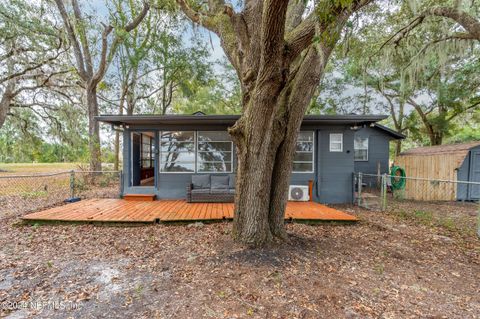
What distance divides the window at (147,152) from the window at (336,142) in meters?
7.02

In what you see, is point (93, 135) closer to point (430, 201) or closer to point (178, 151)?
point (178, 151)

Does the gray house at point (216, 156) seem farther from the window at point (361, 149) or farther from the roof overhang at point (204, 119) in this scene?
the window at point (361, 149)

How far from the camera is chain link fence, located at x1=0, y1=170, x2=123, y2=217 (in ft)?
18.7

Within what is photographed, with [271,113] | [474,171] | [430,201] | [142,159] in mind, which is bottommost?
[430,201]

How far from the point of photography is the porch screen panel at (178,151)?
6.73m

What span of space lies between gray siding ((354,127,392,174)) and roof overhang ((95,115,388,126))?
457cm

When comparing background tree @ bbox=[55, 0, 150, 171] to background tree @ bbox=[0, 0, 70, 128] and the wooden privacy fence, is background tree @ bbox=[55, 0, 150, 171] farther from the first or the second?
the wooden privacy fence

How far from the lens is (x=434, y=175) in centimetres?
800

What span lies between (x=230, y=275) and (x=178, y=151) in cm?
485

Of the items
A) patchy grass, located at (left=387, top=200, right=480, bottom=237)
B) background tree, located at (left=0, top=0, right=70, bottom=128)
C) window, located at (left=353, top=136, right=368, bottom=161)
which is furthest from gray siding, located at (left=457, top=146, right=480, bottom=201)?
background tree, located at (left=0, top=0, right=70, bottom=128)

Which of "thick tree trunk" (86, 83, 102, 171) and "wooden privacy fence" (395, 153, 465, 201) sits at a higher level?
"thick tree trunk" (86, 83, 102, 171)

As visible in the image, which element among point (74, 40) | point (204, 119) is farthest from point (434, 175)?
point (74, 40)

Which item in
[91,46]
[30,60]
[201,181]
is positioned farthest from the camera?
[30,60]

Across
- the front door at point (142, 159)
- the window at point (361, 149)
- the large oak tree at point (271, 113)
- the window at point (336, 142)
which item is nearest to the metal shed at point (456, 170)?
the window at point (361, 149)
